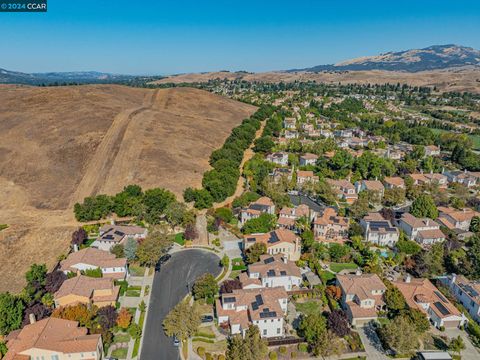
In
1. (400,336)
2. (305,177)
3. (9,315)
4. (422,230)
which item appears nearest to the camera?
(400,336)

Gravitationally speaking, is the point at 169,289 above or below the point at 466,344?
above

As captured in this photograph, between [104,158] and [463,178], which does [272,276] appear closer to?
[104,158]

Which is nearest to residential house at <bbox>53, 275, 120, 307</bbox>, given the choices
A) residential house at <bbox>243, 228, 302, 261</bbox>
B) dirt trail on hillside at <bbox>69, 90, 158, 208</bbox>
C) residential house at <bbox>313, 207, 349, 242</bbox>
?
residential house at <bbox>243, 228, 302, 261</bbox>

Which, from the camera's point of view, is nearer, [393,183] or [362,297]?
[362,297]

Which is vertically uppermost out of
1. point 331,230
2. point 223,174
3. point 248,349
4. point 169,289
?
point 248,349

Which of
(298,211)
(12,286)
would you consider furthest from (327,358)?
(12,286)

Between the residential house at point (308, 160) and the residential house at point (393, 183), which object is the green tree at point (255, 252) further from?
the residential house at point (308, 160)

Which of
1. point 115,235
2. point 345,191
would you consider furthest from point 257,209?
point 115,235

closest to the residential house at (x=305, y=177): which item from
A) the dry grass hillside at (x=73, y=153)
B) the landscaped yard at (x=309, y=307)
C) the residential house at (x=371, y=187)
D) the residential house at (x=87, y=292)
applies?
the residential house at (x=371, y=187)

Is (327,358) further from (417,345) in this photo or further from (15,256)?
(15,256)
